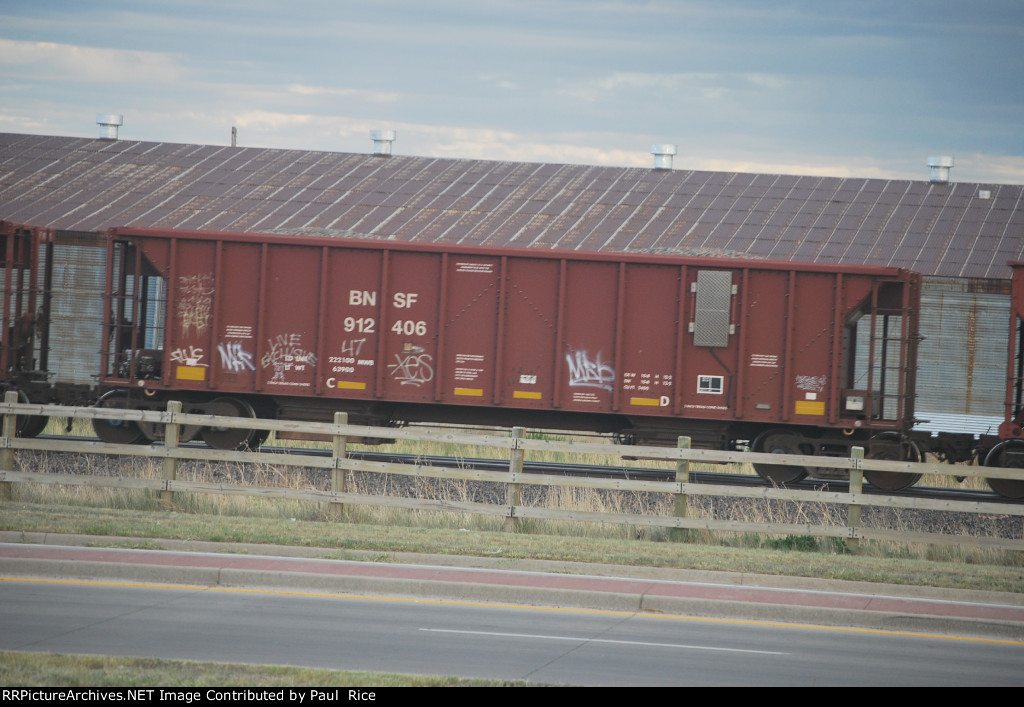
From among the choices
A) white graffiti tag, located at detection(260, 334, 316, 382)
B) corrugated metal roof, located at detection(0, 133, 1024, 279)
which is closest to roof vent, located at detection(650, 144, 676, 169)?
corrugated metal roof, located at detection(0, 133, 1024, 279)

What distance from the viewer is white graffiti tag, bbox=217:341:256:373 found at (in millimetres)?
16547

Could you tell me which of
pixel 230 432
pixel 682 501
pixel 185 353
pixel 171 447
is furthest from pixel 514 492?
pixel 185 353

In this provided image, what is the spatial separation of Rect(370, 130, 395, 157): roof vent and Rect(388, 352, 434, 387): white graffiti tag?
1636 cm

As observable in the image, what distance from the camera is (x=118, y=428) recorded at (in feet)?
55.9

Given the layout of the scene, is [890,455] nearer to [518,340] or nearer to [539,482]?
[518,340]

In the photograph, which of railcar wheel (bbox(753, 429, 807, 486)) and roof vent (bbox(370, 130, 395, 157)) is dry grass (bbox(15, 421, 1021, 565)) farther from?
roof vent (bbox(370, 130, 395, 157))

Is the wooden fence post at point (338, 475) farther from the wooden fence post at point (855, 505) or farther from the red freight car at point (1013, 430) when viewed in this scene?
the red freight car at point (1013, 430)

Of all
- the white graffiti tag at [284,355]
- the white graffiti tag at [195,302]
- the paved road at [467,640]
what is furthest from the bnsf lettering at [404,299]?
the paved road at [467,640]

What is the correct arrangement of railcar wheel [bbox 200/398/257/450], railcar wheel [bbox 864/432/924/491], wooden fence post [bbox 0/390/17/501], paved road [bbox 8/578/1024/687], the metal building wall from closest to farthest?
1. paved road [bbox 8/578/1024/687]
2. wooden fence post [bbox 0/390/17/501]
3. railcar wheel [bbox 864/432/924/491]
4. railcar wheel [bbox 200/398/257/450]
5. the metal building wall

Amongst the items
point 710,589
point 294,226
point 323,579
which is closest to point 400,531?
Answer: point 323,579

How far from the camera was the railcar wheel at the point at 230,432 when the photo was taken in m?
16.8

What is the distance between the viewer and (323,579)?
8.92m
